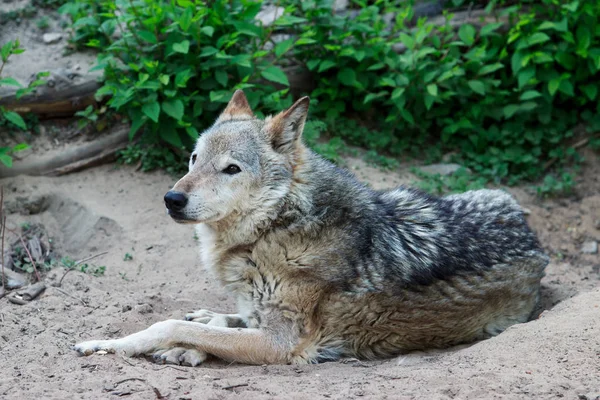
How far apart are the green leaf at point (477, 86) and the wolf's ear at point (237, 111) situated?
416 centimetres

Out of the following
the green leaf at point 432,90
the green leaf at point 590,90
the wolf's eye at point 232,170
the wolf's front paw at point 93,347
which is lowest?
the wolf's front paw at point 93,347

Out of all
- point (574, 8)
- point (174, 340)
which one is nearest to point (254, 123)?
point (174, 340)

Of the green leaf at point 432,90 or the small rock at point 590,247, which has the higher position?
the green leaf at point 432,90

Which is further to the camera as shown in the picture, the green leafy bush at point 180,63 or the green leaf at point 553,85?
the green leaf at point 553,85

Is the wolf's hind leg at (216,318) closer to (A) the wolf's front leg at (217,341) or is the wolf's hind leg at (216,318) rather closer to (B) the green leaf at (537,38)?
(A) the wolf's front leg at (217,341)

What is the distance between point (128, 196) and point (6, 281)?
2.26 metres

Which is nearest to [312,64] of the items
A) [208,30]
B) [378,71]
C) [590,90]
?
[378,71]

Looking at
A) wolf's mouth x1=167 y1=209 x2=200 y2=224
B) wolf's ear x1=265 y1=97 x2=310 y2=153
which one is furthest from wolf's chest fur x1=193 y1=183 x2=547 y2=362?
wolf's ear x1=265 y1=97 x2=310 y2=153

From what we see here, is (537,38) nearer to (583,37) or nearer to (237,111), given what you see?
(583,37)

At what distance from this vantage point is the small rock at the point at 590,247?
28.9 ft

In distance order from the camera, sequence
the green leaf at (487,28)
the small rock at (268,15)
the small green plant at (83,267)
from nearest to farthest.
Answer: the small green plant at (83,267)
the small rock at (268,15)
the green leaf at (487,28)

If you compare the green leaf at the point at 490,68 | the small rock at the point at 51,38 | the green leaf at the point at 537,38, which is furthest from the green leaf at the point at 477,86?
the small rock at the point at 51,38

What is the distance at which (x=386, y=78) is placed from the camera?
9164 mm

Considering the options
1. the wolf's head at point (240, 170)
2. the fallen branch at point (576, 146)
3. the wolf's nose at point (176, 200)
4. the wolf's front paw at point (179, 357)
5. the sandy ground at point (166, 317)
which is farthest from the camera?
the fallen branch at point (576, 146)
